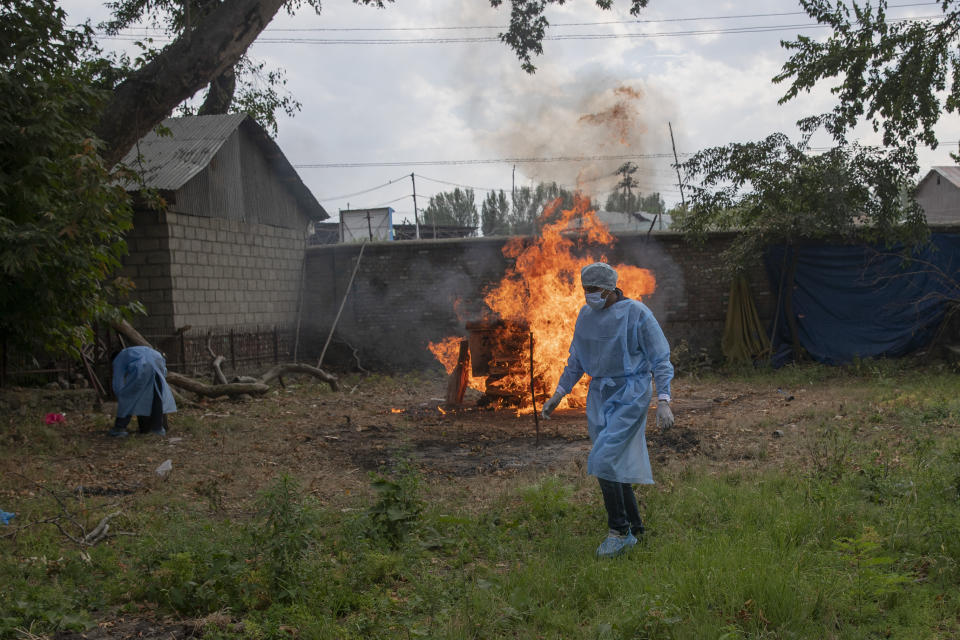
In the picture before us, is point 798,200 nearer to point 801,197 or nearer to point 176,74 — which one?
point 801,197

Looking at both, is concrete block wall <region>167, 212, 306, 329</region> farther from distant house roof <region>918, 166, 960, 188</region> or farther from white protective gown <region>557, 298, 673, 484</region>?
distant house roof <region>918, 166, 960, 188</region>

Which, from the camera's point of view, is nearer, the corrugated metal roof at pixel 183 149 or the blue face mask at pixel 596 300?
the blue face mask at pixel 596 300

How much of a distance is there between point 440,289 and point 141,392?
829cm

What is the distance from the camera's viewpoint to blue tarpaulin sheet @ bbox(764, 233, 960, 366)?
14422 mm

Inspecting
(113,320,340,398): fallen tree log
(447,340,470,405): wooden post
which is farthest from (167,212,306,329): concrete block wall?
(447,340,470,405): wooden post

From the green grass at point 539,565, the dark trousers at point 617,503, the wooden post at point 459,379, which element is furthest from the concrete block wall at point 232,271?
the dark trousers at point 617,503

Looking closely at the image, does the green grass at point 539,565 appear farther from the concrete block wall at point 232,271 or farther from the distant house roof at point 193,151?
the distant house roof at point 193,151

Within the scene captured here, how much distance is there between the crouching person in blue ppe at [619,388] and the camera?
4527mm

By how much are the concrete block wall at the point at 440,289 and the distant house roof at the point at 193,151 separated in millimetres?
2015

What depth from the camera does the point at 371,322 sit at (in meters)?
17.0

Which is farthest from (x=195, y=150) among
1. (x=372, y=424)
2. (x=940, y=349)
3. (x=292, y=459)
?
(x=940, y=349)

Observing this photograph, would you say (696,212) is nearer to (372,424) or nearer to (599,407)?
(372,424)

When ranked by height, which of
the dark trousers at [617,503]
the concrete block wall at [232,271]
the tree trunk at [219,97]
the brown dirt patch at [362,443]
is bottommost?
the brown dirt patch at [362,443]

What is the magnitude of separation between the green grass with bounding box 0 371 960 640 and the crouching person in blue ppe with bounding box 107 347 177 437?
3.30m
